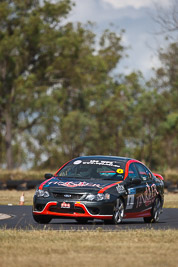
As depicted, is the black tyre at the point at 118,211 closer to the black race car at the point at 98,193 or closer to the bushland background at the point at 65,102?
the black race car at the point at 98,193

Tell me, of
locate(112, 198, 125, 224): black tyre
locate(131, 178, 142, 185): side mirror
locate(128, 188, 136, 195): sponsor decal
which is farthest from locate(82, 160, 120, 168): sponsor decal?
locate(112, 198, 125, 224): black tyre

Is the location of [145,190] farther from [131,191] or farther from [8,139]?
[8,139]

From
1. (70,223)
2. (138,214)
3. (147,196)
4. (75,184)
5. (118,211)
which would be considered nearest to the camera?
(75,184)

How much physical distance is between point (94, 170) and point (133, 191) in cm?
96

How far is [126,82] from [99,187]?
62675 millimetres

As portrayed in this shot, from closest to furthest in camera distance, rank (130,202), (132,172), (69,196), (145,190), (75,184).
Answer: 1. (69,196)
2. (75,184)
3. (130,202)
4. (132,172)
5. (145,190)

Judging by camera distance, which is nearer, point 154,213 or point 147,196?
point 147,196

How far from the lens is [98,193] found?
1491cm

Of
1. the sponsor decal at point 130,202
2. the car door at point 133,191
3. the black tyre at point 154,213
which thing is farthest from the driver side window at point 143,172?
the sponsor decal at point 130,202

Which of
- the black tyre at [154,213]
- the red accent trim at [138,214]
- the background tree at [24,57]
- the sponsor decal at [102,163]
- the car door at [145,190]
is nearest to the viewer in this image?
the red accent trim at [138,214]

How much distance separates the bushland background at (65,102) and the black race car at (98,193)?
41.6 metres

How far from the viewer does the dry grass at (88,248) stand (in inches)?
342

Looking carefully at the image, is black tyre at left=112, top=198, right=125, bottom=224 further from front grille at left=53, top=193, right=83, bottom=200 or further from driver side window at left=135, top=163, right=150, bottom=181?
driver side window at left=135, top=163, right=150, bottom=181

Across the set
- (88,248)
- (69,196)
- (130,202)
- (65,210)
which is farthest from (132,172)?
(88,248)
